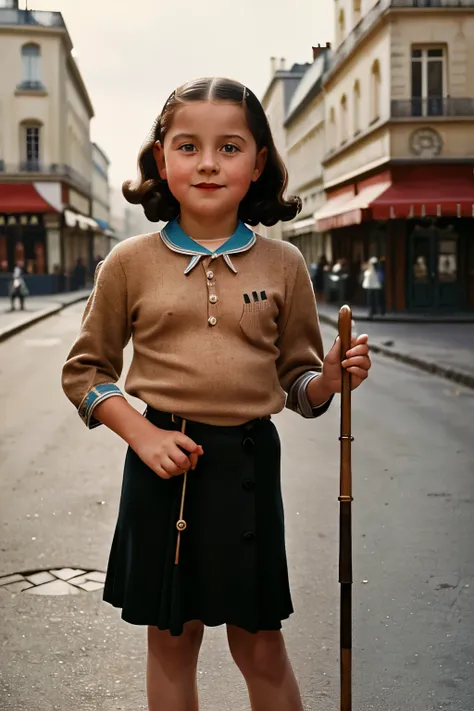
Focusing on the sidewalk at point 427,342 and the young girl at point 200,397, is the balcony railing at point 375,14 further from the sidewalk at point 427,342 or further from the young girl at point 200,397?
the young girl at point 200,397

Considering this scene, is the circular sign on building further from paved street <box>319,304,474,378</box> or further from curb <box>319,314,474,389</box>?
curb <box>319,314,474,389</box>

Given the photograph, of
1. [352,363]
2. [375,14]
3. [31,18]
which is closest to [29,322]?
[375,14]

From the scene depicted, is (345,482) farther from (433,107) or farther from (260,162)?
(433,107)

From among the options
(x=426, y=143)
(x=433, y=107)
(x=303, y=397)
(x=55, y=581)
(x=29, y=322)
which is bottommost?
(x=55, y=581)

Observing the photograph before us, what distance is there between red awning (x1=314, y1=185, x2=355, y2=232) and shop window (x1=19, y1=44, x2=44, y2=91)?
17.1 meters

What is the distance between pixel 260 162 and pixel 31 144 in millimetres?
46677

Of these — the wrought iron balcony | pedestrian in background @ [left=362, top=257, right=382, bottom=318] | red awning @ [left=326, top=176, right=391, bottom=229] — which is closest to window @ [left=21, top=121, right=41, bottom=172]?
the wrought iron balcony

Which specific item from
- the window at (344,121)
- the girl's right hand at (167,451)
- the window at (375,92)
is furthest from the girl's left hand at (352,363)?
the window at (344,121)

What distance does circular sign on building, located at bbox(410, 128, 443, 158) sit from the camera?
27.9m

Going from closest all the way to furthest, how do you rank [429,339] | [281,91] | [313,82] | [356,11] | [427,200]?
[429,339]
[427,200]
[356,11]
[313,82]
[281,91]

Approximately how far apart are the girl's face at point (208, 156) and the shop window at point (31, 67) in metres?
47.1

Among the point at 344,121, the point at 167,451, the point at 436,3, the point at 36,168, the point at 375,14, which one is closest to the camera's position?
the point at 167,451

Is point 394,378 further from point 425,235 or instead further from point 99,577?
point 425,235

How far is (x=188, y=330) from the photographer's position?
2.42 metres
